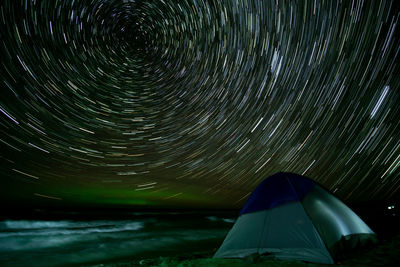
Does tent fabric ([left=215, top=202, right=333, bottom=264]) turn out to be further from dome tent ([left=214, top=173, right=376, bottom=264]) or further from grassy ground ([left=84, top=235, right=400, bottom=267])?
grassy ground ([left=84, top=235, right=400, bottom=267])

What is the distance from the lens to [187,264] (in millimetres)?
5301

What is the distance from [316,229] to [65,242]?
10.3 m

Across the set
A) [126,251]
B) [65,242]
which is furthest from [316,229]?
[65,242]

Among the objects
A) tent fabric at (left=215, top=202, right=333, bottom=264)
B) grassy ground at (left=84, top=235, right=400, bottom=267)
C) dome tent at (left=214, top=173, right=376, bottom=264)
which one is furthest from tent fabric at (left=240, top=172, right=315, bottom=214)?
grassy ground at (left=84, top=235, right=400, bottom=267)

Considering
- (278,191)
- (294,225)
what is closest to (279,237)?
(294,225)

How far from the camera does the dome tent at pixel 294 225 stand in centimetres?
482

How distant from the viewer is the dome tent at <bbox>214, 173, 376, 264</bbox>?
15.8 ft

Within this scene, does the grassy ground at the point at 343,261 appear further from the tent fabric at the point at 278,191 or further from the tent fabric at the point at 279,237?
the tent fabric at the point at 278,191

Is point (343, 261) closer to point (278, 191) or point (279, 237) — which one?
point (279, 237)

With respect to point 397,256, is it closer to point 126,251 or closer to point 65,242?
point 126,251

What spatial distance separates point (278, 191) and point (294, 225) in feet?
2.54

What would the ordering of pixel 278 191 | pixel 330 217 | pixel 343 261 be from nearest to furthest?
pixel 343 261
pixel 330 217
pixel 278 191

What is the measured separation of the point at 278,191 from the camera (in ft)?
18.3

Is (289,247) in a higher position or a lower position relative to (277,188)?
lower
